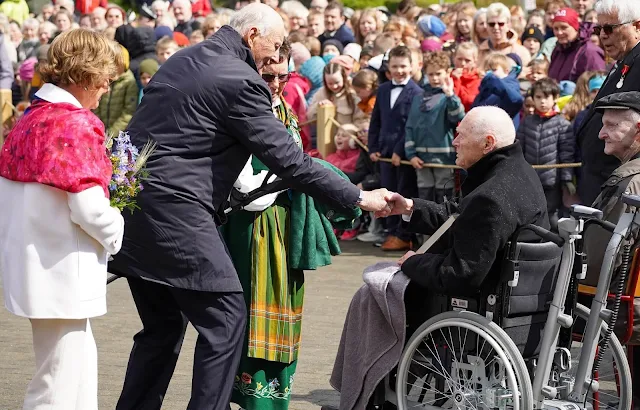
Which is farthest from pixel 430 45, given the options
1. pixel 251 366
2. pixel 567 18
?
pixel 251 366

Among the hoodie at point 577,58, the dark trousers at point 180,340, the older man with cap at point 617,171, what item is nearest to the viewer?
the dark trousers at point 180,340

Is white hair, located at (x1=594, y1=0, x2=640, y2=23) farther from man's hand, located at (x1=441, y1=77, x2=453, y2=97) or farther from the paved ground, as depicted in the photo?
man's hand, located at (x1=441, y1=77, x2=453, y2=97)

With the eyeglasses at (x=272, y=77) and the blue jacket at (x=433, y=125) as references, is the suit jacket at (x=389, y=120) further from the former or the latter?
the eyeglasses at (x=272, y=77)

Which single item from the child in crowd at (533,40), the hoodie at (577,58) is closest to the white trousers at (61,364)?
the hoodie at (577,58)

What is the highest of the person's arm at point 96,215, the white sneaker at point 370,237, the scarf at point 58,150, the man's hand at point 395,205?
the scarf at point 58,150

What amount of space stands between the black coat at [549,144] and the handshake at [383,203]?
420cm

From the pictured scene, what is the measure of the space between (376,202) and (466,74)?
209 inches

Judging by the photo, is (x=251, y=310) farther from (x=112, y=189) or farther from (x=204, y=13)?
(x=204, y=13)

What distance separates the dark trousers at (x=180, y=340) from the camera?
4551mm

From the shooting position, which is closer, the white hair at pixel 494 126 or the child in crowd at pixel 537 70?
the white hair at pixel 494 126

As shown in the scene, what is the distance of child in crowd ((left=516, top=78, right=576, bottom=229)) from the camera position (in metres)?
8.98

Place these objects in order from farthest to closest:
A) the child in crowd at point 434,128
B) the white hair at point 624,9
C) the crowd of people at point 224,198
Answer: the child in crowd at point 434,128 < the white hair at point 624,9 < the crowd of people at point 224,198

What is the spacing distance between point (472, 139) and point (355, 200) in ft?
1.85

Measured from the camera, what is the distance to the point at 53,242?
4.12 metres
